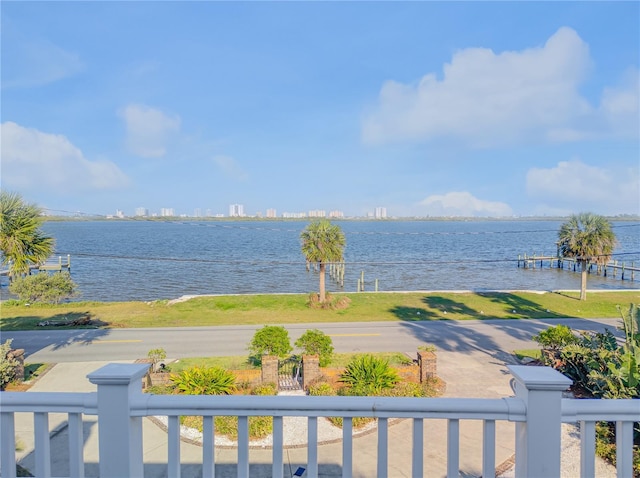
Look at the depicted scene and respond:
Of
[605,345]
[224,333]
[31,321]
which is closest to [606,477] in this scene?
[605,345]

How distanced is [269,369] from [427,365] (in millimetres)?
3700

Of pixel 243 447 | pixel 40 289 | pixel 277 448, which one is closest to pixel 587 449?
pixel 277 448

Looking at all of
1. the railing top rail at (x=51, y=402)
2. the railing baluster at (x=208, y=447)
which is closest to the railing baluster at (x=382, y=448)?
the railing baluster at (x=208, y=447)

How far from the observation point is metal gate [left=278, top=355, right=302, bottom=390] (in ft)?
33.2

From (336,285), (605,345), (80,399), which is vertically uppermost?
(80,399)

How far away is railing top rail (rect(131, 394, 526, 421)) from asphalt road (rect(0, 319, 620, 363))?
1121cm

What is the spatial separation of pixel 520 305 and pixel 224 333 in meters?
14.5

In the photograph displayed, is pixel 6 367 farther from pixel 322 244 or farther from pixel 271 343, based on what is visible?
pixel 322 244

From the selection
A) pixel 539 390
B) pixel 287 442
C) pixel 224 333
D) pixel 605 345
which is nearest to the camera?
pixel 539 390

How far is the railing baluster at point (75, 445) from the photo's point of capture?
2430 mm

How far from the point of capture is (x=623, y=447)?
237cm

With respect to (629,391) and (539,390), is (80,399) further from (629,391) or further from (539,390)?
(629,391)

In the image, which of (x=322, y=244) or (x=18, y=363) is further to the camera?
(x=322, y=244)

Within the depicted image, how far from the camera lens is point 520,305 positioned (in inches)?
837
